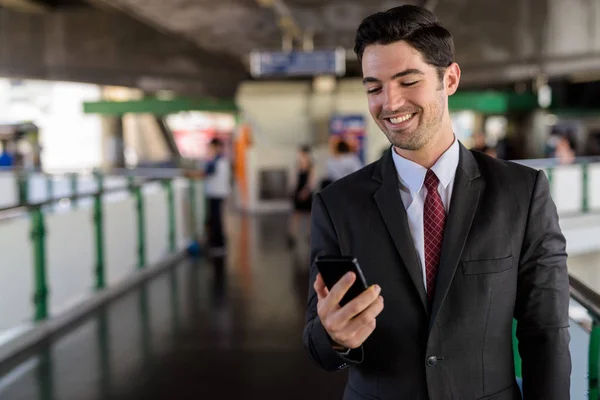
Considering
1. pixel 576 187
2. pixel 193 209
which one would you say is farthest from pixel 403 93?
pixel 576 187

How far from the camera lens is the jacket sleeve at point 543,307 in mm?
1663

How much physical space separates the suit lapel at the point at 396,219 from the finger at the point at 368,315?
0.59 feet

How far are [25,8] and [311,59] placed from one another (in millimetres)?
11883

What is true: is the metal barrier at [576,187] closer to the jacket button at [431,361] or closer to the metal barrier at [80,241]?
the metal barrier at [80,241]

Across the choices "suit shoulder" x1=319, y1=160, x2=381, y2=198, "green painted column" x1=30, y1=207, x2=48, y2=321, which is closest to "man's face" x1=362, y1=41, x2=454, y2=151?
"suit shoulder" x1=319, y1=160, x2=381, y2=198

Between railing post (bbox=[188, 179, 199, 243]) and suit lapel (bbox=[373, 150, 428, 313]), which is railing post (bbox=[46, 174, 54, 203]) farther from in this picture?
suit lapel (bbox=[373, 150, 428, 313])

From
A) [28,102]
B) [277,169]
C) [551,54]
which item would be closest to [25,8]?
[277,169]

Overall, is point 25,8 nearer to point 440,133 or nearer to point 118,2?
point 118,2

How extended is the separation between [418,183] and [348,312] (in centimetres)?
40

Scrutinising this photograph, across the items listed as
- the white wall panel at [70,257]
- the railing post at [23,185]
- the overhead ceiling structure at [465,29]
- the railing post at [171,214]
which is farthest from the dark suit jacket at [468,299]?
the railing post at [23,185]

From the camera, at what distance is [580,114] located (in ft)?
120

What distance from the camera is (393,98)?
1.67 m

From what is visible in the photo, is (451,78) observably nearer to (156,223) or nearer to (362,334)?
(362,334)

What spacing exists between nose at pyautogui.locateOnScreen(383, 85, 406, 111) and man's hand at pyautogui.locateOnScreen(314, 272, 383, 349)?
1.26 ft
